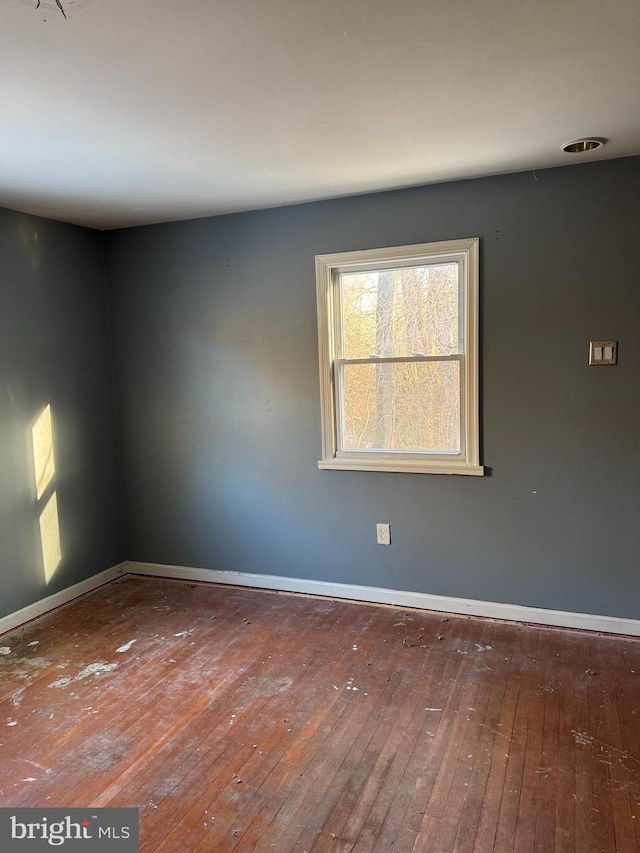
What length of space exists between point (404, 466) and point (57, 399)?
223 centimetres

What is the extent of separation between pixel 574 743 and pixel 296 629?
1496mm

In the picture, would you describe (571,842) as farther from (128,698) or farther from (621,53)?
(621,53)

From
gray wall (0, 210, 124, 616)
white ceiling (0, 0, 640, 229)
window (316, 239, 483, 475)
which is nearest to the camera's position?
white ceiling (0, 0, 640, 229)

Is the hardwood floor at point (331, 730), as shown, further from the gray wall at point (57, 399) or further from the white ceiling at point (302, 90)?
the white ceiling at point (302, 90)

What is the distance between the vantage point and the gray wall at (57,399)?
128 inches

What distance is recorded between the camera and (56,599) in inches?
139

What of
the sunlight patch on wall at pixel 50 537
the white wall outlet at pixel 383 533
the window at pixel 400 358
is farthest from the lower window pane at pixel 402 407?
the sunlight patch on wall at pixel 50 537

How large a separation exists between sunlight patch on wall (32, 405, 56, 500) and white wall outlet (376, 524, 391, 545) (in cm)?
209

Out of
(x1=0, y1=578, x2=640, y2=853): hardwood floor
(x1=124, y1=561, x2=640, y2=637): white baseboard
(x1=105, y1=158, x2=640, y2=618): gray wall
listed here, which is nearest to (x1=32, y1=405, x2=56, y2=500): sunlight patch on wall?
(x1=105, y1=158, x2=640, y2=618): gray wall

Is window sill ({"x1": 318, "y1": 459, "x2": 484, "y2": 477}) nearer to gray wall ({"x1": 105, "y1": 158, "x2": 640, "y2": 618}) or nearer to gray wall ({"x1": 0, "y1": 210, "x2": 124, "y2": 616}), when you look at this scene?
gray wall ({"x1": 105, "y1": 158, "x2": 640, "y2": 618})

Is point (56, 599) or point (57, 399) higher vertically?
point (57, 399)

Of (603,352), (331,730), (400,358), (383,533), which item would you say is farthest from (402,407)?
(331,730)

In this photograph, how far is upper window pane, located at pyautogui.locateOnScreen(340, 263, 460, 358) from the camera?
3143mm

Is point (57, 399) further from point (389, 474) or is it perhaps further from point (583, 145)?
point (583, 145)
